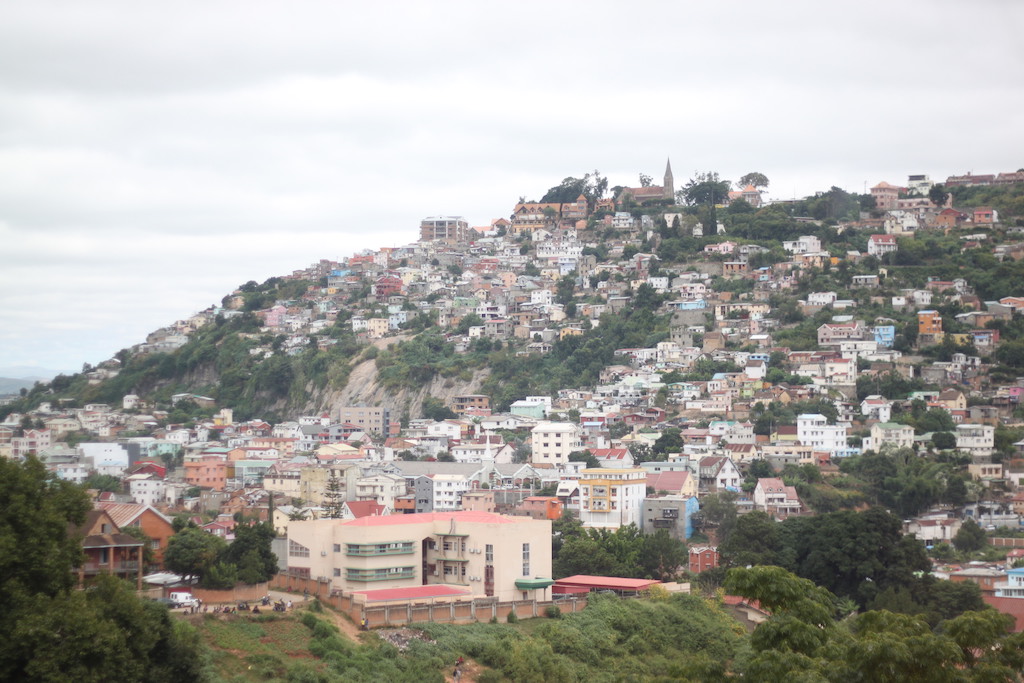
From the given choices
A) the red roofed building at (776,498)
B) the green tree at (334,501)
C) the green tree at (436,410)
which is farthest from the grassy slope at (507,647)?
the green tree at (436,410)

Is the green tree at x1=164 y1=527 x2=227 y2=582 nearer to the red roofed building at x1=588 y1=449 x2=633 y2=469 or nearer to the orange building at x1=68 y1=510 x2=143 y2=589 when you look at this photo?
the orange building at x1=68 y1=510 x2=143 y2=589

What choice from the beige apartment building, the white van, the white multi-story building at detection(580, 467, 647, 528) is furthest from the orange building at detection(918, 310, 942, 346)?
the white van

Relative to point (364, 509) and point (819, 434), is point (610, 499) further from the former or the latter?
point (819, 434)

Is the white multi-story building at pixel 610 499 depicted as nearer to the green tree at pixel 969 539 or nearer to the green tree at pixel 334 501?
the green tree at pixel 334 501

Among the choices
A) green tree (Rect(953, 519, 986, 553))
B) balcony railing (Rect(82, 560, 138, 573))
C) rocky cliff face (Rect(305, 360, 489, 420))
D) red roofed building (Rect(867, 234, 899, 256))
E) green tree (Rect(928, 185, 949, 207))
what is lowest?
green tree (Rect(953, 519, 986, 553))

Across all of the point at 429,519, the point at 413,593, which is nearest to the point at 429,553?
the point at 429,519

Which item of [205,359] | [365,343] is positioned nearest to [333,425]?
[365,343]
